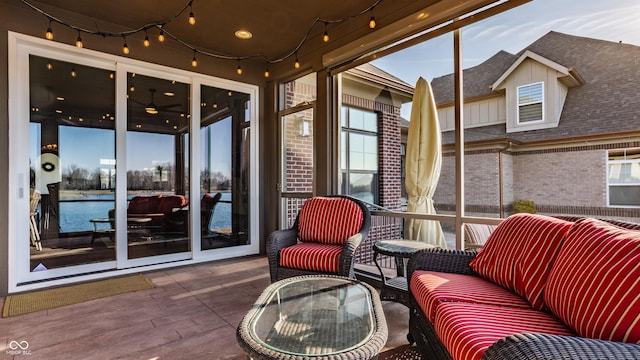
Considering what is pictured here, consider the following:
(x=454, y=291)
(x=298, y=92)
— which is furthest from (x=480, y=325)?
(x=298, y=92)

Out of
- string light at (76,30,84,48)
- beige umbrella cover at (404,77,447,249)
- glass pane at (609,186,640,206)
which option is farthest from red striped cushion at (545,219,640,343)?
string light at (76,30,84,48)

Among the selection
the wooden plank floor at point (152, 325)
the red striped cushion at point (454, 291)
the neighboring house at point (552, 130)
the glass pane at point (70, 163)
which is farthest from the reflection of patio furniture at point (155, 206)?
the red striped cushion at point (454, 291)

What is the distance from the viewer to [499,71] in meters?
2.74

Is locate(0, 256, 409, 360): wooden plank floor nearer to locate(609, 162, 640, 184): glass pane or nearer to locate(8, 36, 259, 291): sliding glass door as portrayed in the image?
locate(8, 36, 259, 291): sliding glass door

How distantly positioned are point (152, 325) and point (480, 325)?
7.49 feet

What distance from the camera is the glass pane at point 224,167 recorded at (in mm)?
4504

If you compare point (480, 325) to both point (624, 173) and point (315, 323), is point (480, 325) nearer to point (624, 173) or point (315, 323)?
point (315, 323)

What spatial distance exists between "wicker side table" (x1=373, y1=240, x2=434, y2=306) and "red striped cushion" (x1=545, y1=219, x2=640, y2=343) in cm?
125

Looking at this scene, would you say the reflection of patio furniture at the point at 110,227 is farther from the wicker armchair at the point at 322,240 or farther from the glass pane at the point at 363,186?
the glass pane at the point at 363,186

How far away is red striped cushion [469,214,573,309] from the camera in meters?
1.60

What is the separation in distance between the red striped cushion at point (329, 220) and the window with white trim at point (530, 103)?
5.24ft

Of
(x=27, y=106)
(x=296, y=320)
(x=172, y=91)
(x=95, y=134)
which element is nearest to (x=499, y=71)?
(x=296, y=320)

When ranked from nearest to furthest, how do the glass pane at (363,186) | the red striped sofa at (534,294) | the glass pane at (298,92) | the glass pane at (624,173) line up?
the red striped sofa at (534,294), the glass pane at (624,173), the glass pane at (363,186), the glass pane at (298,92)

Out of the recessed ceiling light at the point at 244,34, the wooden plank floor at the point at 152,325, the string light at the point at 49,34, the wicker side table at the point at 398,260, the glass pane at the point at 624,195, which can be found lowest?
the wooden plank floor at the point at 152,325
